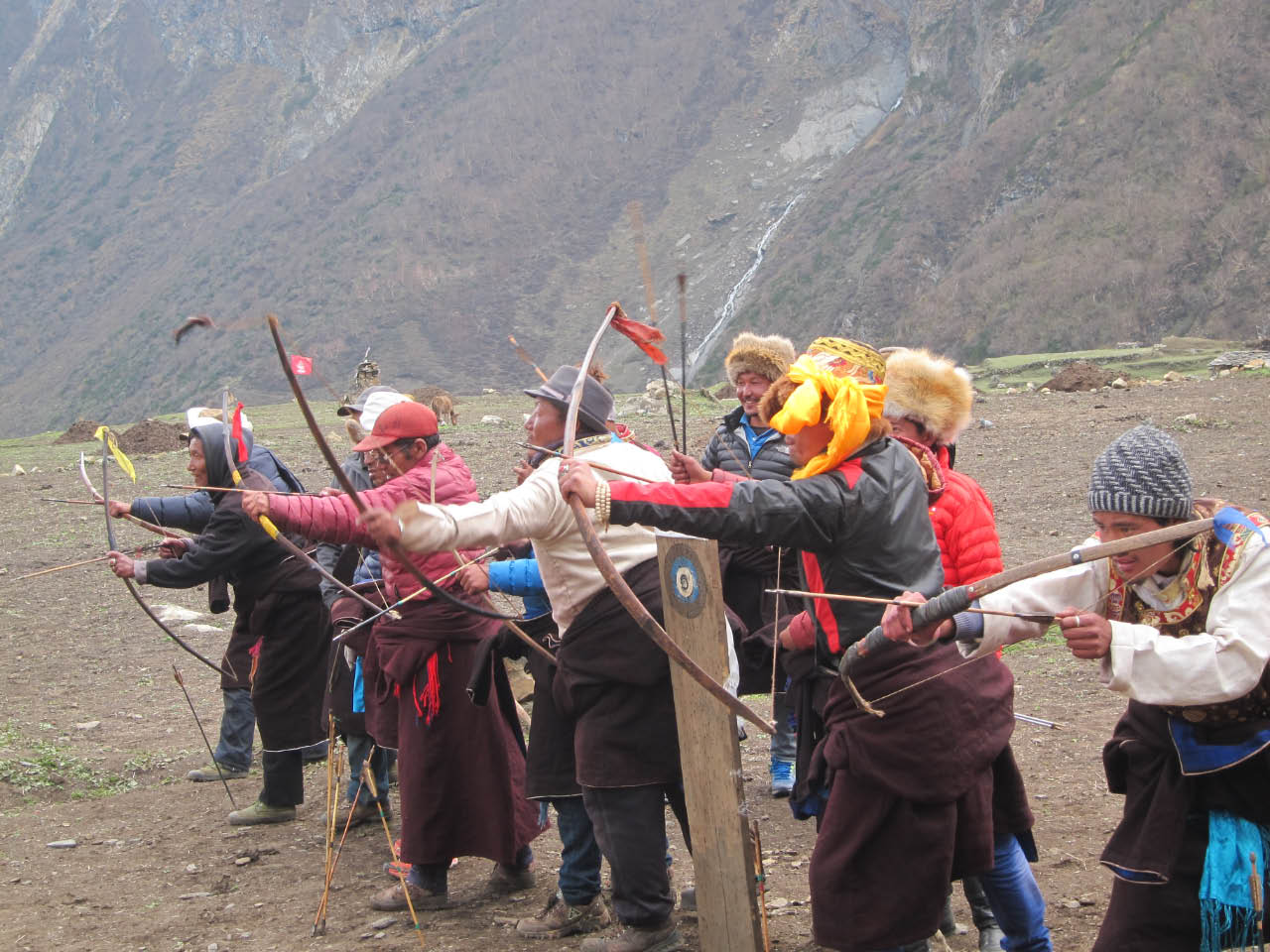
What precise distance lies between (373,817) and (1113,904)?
3792 millimetres

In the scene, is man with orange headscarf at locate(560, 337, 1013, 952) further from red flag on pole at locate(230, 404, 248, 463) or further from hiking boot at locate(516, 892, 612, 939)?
red flag on pole at locate(230, 404, 248, 463)

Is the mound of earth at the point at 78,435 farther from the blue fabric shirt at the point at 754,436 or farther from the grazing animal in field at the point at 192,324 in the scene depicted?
the grazing animal in field at the point at 192,324

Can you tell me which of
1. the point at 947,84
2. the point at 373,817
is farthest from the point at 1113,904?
the point at 947,84

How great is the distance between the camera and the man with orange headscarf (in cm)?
321

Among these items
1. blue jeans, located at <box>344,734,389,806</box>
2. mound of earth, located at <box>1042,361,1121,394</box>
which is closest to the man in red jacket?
blue jeans, located at <box>344,734,389,806</box>

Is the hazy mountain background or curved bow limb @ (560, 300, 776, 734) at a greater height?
the hazy mountain background

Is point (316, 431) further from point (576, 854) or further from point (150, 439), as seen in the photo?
point (150, 439)

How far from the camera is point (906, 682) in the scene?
3.27 m

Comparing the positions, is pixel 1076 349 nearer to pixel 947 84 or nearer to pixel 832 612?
pixel 947 84

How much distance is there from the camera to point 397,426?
15.7ft

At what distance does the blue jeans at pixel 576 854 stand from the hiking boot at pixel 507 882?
1.66 ft

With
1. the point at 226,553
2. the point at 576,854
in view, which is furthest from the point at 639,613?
the point at 226,553

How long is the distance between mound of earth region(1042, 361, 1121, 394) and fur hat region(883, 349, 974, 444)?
65.7ft

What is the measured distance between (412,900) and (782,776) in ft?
5.96
